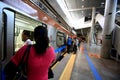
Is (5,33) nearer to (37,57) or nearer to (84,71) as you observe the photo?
(37,57)

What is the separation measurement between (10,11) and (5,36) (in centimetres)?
44

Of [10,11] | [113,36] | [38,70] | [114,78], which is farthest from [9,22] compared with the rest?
[113,36]

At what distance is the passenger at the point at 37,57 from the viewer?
145 cm

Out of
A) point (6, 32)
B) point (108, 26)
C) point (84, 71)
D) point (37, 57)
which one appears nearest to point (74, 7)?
point (108, 26)

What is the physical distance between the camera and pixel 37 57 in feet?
4.85

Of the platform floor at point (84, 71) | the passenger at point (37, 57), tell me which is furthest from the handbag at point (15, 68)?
the platform floor at point (84, 71)

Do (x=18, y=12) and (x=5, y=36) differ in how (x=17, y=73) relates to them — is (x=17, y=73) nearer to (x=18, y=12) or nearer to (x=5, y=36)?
(x=5, y=36)

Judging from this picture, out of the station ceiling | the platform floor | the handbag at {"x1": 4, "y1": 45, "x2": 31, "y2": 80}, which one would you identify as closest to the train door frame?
the handbag at {"x1": 4, "y1": 45, "x2": 31, "y2": 80}

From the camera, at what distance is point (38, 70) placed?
150cm

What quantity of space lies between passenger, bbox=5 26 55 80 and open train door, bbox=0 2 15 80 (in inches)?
28.4

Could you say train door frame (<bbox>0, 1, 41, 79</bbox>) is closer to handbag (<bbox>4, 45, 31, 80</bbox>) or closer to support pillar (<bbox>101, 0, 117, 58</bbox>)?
handbag (<bbox>4, 45, 31, 80</bbox>)

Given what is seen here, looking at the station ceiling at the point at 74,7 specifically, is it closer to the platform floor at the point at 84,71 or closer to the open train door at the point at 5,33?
the platform floor at the point at 84,71

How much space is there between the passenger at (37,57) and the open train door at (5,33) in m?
0.72

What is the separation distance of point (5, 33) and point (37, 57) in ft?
3.14
